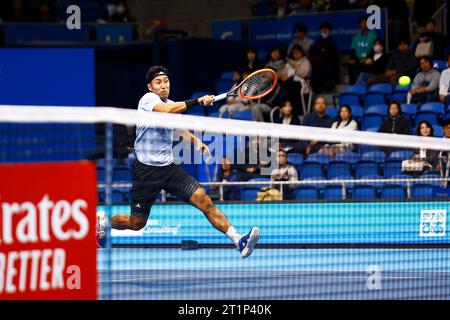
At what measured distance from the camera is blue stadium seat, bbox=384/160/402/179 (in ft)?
47.7

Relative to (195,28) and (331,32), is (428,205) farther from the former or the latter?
(195,28)

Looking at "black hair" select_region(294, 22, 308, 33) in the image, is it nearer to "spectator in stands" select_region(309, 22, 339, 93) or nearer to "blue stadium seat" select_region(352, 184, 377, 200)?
"spectator in stands" select_region(309, 22, 339, 93)

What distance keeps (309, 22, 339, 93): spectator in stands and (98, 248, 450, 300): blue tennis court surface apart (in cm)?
607

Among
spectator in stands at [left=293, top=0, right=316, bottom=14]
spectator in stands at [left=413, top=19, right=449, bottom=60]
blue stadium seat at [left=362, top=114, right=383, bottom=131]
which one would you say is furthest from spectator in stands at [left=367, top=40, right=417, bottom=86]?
spectator in stands at [left=293, top=0, right=316, bottom=14]

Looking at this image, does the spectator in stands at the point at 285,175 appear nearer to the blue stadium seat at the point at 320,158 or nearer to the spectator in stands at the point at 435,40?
the blue stadium seat at the point at 320,158

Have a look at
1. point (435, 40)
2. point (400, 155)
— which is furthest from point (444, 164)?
point (435, 40)

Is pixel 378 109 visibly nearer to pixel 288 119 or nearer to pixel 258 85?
pixel 288 119

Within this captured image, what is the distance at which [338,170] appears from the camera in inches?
591

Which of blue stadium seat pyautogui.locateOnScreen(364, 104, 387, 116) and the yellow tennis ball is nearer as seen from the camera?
blue stadium seat pyautogui.locateOnScreen(364, 104, 387, 116)

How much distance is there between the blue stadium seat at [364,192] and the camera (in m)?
14.6

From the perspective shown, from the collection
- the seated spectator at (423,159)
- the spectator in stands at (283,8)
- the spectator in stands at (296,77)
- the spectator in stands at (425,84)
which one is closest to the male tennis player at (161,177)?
the seated spectator at (423,159)

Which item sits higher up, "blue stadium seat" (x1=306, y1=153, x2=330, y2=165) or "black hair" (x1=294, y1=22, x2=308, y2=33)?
"black hair" (x1=294, y1=22, x2=308, y2=33)

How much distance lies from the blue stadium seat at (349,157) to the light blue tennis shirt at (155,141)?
473 centimetres

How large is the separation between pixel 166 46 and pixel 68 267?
14518 mm
